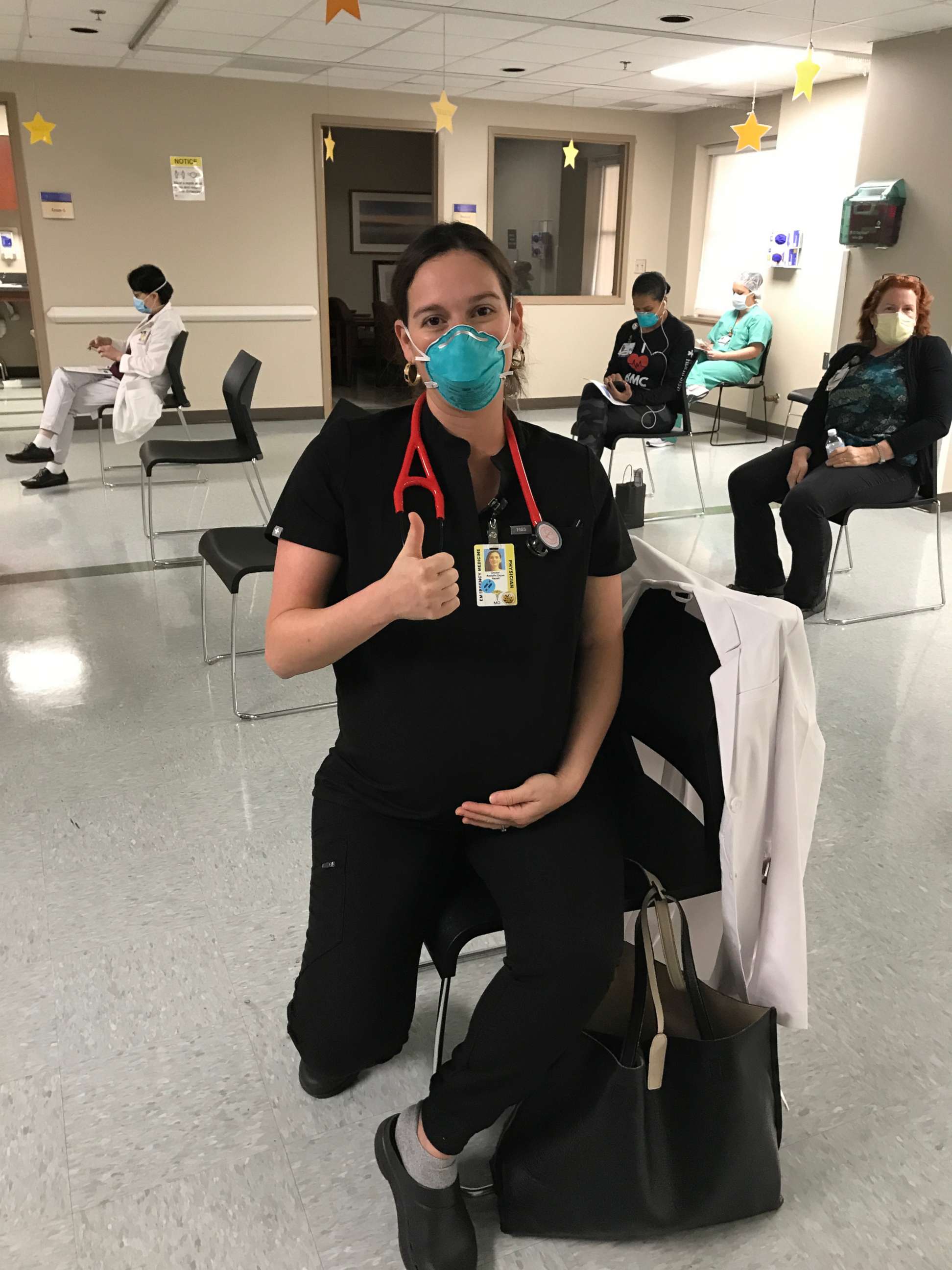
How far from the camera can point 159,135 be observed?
7.40 meters

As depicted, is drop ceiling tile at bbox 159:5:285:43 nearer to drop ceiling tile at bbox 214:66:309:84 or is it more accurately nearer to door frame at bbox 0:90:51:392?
drop ceiling tile at bbox 214:66:309:84

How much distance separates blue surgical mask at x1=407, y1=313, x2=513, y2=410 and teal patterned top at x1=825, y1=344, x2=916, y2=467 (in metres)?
2.74

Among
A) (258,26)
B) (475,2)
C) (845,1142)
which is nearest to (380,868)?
(845,1142)

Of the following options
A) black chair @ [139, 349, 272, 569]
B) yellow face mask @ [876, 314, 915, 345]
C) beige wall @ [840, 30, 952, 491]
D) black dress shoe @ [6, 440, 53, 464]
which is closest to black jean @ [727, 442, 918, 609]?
yellow face mask @ [876, 314, 915, 345]

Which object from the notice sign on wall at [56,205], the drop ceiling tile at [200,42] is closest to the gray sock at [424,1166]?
the drop ceiling tile at [200,42]

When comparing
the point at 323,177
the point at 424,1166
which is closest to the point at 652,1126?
the point at 424,1166

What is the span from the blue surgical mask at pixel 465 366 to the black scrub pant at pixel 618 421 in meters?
3.84

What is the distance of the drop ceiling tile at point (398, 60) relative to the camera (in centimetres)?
627

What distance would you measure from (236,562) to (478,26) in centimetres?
411

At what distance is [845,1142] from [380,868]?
83 centimetres

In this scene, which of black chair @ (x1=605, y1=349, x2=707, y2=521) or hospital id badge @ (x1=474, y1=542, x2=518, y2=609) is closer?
hospital id badge @ (x1=474, y1=542, x2=518, y2=609)

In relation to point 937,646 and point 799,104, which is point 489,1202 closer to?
point 937,646

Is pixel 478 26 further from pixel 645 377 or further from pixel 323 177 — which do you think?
pixel 323 177

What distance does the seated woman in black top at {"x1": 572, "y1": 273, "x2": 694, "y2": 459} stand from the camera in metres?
5.19
